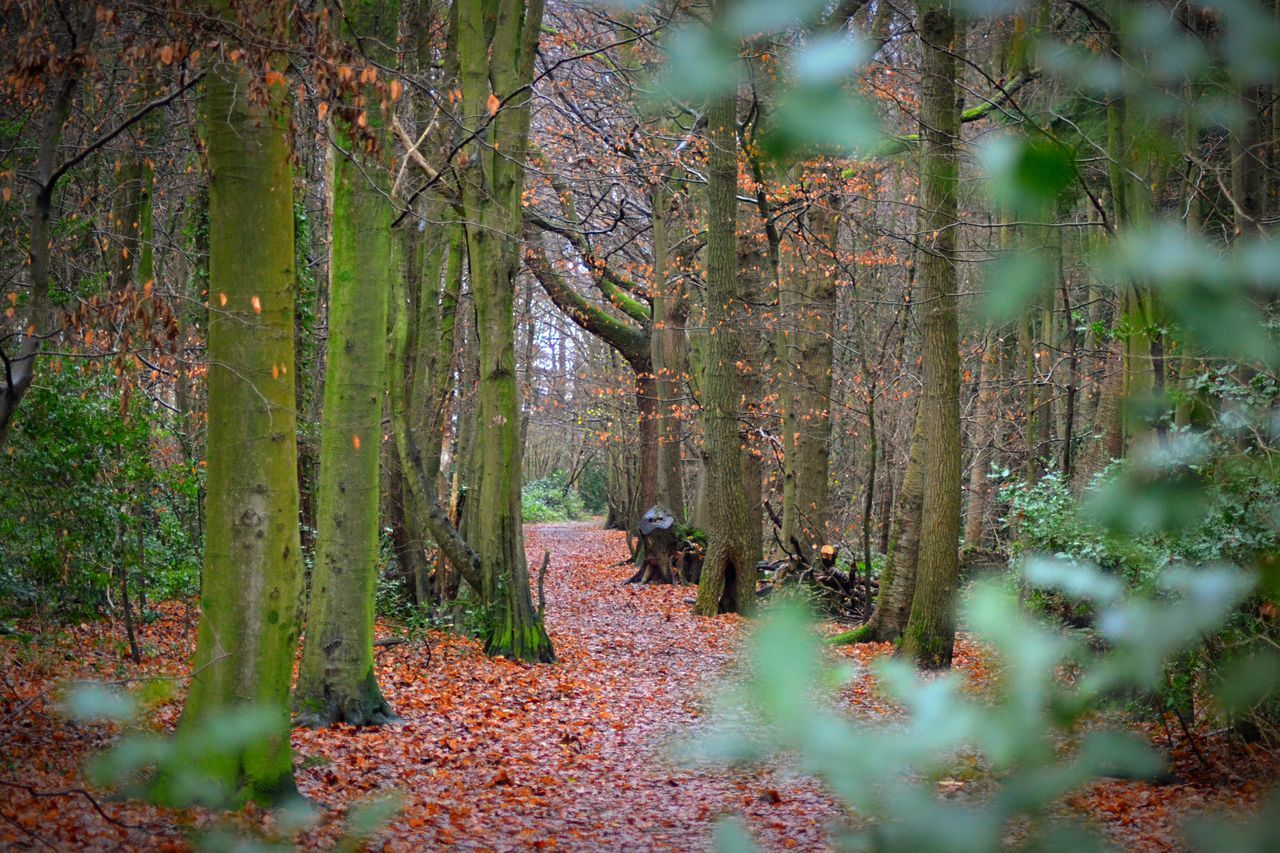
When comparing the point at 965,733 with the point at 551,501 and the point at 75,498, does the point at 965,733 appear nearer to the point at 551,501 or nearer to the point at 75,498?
the point at 75,498

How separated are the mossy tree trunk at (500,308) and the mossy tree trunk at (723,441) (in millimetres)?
4228

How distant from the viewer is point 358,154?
28.5 ft

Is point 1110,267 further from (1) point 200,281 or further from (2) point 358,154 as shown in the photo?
(1) point 200,281

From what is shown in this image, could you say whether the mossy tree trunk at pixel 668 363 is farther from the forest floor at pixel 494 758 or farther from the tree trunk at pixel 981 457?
the forest floor at pixel 494 758

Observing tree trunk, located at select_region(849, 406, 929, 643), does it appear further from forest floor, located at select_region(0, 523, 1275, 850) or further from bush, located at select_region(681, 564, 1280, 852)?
bush, located at select_region(681, 564, 1280, 852)

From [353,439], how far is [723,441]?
797cm

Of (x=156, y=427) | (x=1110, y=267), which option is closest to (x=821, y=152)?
(x=1110, y=267)

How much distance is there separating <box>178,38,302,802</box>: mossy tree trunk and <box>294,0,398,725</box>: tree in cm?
262

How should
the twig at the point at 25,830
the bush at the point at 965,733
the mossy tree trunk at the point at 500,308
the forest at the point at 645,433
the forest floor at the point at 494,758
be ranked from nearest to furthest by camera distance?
the bush at the point at 965,733 < the forest at the point at 645,433 < the forest floor at the point at 494,758 < the twig at the point at 25,830 < the mossy tree trunk at the point at 500,308

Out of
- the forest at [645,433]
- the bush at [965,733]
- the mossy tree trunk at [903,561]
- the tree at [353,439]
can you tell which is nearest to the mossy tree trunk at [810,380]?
the forest at [645,433]

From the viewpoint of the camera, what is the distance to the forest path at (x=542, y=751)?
18.8ft

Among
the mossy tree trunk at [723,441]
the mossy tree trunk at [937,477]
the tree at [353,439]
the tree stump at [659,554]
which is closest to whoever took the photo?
the tree at [353,439]

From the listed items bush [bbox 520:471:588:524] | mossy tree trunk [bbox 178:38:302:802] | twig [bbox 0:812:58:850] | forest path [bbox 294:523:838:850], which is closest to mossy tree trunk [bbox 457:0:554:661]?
forest path [bbox 294:523:838:850]

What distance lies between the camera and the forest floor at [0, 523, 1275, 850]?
70.7 inches
